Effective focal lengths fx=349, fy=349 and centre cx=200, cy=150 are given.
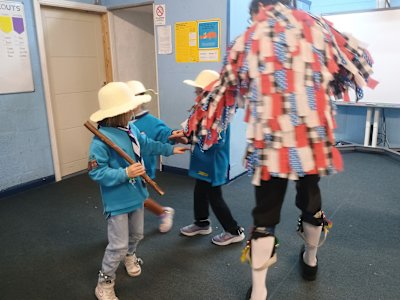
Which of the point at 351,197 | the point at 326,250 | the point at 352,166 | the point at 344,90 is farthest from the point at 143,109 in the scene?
the point at 352,166

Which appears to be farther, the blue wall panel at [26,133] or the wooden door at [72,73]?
the wooden door at [72,73]

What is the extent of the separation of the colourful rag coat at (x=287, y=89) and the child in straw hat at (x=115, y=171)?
1.88 feet

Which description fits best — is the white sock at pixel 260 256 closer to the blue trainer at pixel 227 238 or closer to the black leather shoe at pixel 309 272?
the black leather shoe at pixel 309 272

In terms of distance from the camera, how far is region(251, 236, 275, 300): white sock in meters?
A: 1.49

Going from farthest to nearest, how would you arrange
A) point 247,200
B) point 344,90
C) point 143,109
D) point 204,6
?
point 204,6 → point 247,200 → point 143,109 → point 344,90

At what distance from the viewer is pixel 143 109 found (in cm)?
220

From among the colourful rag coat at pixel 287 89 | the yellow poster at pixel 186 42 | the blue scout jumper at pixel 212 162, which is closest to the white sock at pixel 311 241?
the colourful rag coat at pixel 287 89

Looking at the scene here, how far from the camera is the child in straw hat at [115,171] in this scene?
158 cm

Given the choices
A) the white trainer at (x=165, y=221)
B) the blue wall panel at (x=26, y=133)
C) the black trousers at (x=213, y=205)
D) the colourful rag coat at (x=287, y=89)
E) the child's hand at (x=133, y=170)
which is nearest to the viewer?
the colourful rag coat at (x=287, y=89)

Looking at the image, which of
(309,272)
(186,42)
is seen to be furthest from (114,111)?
(186,42)

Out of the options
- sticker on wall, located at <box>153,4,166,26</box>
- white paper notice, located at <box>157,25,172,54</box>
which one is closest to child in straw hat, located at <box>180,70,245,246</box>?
white paper notice, located at <box>157,25,172,54</box>

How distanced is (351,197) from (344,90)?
5.99 feet

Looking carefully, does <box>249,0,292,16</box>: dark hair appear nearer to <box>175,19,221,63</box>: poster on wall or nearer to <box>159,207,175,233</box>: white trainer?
<box>159,207,175,233</box>: white trainer

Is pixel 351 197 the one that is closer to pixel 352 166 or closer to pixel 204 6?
pixel 352 166
